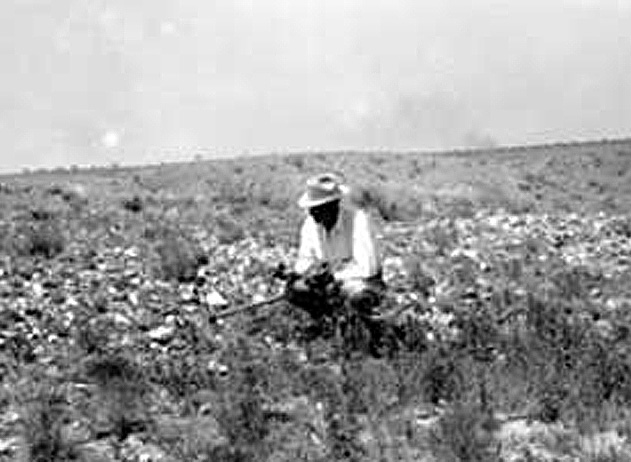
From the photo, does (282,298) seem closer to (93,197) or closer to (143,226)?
(143,226)

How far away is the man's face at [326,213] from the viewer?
41.6 ft

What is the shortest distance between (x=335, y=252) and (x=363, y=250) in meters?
0.57

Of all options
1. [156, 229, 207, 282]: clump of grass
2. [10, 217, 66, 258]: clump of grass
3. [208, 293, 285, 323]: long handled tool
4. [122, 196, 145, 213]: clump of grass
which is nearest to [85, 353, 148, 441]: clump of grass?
[208, 293, 285, 323]: long handled tool

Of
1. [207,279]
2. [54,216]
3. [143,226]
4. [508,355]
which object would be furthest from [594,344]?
[54,216]

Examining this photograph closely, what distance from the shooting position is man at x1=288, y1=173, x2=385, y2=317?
40.7 ft

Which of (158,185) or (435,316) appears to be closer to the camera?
(435,316)

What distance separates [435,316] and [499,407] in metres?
4.00

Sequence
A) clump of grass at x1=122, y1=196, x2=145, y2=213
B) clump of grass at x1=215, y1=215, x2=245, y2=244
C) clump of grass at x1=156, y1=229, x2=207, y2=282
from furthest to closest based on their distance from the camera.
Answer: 1. clump of grass at x1=122, y1=196, x2=145, y2=213
2. clump of grass at x1=215, y1=215, x2=245, y2=244
3. clump of grass at x1=156, y1=229, x2=207, y2=282

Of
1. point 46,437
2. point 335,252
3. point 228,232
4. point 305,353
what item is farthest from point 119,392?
point 228,232

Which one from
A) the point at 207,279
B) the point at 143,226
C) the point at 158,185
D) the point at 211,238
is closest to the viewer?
the point at 207,279

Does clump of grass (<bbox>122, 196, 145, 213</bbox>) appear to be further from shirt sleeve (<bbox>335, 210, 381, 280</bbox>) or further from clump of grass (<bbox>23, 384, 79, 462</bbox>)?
clump of grass (<bbox>23, 384, 79, 462</bbox>)

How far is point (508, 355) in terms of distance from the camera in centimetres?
1145

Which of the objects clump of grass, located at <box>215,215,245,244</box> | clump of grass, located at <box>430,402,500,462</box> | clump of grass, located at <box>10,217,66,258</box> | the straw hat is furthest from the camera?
clump of grass, located at <box>215,215,245,244</box>

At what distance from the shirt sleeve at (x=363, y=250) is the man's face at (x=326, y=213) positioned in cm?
28
